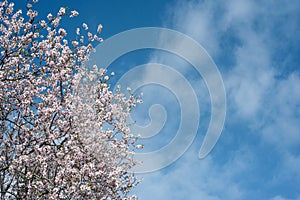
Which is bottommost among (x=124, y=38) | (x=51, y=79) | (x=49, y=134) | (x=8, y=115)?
(x=49, y=134)

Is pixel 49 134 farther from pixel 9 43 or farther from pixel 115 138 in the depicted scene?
pixel 9 43

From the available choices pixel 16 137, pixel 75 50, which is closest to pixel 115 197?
pixel 16 137

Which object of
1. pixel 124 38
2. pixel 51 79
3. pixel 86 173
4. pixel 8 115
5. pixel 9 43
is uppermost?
pixel 124 38

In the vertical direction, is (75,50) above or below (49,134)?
above

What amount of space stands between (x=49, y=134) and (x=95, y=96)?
253 centimetres

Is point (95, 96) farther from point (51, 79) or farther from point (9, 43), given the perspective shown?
point (9, 43)

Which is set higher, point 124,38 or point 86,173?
point 124,38

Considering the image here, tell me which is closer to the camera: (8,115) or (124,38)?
(8,115)

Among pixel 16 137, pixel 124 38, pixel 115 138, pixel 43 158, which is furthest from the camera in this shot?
pixel 124 38

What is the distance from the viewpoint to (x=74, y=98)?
463 inches

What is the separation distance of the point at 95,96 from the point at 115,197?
11.5ft

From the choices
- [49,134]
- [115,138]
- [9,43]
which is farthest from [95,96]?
[9,43]

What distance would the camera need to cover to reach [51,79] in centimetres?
1202

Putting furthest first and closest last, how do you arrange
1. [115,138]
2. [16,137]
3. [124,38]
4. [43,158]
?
[124,38], [115,138], [16,137], [43,158]
